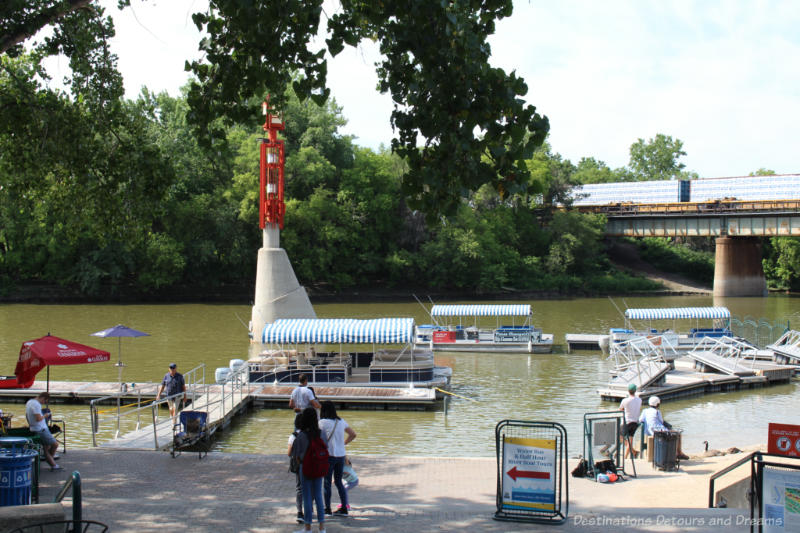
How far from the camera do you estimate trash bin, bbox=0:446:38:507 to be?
32.7 feet

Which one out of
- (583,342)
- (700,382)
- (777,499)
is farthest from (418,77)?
(583,342)

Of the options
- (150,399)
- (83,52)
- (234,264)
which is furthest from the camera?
(234,264)

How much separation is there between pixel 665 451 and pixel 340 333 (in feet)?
43.9

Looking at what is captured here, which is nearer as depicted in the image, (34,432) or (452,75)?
(452,75)

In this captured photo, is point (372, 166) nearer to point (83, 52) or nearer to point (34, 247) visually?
point (34, 247)

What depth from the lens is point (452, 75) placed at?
10570 millimetres

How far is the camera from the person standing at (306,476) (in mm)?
9578

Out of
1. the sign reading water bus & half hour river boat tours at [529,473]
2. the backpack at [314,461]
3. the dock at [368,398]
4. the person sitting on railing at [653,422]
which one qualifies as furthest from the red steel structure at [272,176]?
the backpack at [314,461]

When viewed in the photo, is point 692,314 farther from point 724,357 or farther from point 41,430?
point 41,430

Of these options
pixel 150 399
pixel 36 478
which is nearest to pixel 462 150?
pixel 36 478

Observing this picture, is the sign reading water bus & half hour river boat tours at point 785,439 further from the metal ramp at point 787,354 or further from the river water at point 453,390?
the metal ramp at point 787,354

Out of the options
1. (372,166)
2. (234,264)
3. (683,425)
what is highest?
(372,166)

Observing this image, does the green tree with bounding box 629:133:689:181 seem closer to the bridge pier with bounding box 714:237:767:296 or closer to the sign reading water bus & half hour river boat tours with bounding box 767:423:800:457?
the bridge pier with bounding box 714:237:767:296

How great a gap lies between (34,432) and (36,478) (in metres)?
2.60
